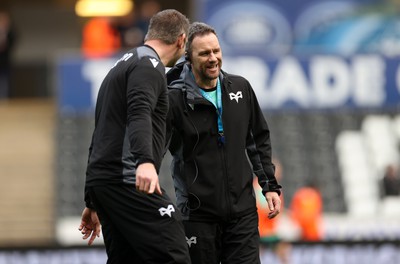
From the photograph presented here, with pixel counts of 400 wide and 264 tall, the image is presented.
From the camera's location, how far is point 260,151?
7.42 meters

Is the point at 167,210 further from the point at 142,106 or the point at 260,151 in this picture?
the point at 260,151

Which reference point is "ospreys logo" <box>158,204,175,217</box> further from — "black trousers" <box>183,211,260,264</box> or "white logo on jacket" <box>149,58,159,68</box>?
"white logo on jacket" <box>149,58,159,68</box>

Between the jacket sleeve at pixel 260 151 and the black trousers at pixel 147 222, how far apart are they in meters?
0.92

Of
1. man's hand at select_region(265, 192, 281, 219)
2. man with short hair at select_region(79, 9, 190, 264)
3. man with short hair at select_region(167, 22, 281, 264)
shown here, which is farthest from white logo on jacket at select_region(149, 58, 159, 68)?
man's hand at select_region(265, 192, 281, 219)

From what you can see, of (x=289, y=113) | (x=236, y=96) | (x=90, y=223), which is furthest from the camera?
(x=289, y=113)

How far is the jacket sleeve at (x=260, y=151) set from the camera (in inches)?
291

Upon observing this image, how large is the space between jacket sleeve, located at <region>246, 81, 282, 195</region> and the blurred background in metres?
11.0

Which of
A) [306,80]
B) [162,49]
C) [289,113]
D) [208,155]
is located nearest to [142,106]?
[162,49]

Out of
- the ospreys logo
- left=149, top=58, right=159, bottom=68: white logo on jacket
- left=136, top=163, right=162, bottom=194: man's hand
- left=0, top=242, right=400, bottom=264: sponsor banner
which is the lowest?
left=0, top=242, right=400, bottom=264: sponsor banner

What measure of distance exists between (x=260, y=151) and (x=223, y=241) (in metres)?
0.61

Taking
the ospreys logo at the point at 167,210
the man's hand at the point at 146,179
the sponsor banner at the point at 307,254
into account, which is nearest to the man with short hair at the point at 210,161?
the ospreys logo at the point at 167,210

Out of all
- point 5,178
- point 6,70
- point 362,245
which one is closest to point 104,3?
point 6,70

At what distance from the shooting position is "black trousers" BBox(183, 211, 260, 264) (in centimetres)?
725

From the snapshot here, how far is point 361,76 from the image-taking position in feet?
66.8
